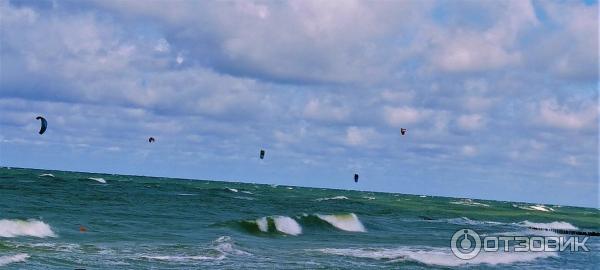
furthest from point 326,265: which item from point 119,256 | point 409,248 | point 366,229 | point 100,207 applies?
point 100,207

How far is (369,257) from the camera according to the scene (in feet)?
104

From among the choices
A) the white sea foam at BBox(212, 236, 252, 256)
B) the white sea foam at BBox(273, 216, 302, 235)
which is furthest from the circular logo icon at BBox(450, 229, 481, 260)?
the white sea foam at BBox(273, 216, 302, 235)

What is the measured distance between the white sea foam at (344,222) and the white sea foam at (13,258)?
2555 cm

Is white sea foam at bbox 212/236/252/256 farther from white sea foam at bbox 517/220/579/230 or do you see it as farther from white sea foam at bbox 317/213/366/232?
white sea foam at bbox 517/220/579/230

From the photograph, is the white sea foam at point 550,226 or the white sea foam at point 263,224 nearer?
the white sea foam at point 263,224

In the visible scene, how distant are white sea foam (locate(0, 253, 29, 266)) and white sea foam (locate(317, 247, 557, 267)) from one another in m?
11.5

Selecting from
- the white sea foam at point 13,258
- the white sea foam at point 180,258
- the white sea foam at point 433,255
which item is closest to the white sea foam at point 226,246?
the white sea foam at point 180,258

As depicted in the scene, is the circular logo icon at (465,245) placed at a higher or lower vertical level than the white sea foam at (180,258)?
higher

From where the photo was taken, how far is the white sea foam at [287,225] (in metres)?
45.6

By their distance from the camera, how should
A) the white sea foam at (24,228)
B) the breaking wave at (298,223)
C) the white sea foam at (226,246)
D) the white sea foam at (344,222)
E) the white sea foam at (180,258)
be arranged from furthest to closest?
1. the white sea foam at (344,222)
2. the breaking wave at (298,223)
3. the white sea foam at (24,228)
4. the white sea foam at (226,246)
5. the white sea foam at (180,258)

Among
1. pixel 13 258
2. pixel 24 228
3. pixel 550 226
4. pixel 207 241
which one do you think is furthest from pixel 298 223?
pixel 550 226

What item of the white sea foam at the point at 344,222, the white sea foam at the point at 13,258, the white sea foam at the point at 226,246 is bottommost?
the white sea foam at the point at 13,258

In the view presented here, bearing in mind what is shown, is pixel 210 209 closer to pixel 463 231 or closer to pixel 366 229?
pixel 366 229

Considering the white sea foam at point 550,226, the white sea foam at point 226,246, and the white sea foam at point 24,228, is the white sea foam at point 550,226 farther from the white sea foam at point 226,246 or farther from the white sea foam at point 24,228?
the white sea foam at point 24,228
